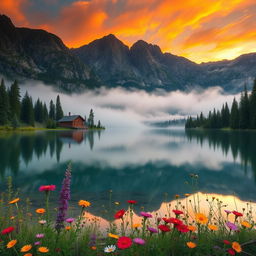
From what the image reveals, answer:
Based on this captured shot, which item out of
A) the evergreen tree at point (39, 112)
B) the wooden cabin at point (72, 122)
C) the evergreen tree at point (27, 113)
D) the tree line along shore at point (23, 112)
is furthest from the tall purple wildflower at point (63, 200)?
the evergreen tree at point (39, 112)

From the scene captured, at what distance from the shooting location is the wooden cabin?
507 feet

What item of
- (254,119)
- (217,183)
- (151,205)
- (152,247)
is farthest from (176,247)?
(254,119)

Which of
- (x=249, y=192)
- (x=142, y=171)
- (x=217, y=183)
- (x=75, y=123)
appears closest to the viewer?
(x=249, y=192)

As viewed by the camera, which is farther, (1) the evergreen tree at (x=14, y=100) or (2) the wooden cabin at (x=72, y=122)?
(2) the wooden cabin at (x=72, y=122)

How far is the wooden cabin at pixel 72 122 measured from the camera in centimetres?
15450

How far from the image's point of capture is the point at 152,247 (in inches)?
168

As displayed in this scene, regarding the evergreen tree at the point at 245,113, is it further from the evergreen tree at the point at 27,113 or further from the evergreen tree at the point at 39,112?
the evergreen tree at the point at 39,112

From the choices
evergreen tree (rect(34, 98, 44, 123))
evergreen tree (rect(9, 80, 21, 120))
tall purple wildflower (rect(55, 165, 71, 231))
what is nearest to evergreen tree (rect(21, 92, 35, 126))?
evergreen tree (rect(9, 80, 21, 120))

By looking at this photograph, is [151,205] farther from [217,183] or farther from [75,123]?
[75,123]

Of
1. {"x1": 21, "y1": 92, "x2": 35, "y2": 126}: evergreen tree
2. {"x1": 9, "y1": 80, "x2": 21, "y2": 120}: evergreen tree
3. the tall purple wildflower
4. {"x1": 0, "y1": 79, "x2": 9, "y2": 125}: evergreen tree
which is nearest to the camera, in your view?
the tall purple wildflower

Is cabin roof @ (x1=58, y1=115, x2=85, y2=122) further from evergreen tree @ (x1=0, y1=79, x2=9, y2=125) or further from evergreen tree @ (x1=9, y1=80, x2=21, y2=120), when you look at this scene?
evergreen tree @ (x1=0, y1=79, x2=9, y2=125)

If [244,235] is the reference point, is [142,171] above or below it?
below

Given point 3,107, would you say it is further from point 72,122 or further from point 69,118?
point 69,118

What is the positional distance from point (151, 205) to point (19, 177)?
12539 millimetres
